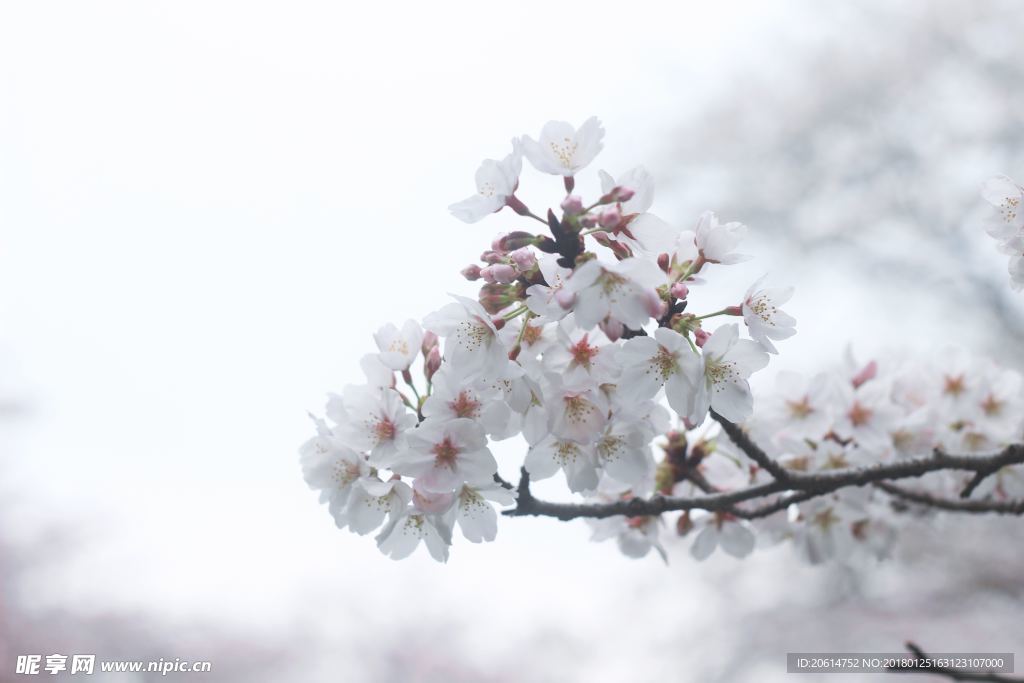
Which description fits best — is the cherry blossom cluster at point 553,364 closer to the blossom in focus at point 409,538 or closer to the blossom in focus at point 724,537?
the blossom in focus at point 409,538

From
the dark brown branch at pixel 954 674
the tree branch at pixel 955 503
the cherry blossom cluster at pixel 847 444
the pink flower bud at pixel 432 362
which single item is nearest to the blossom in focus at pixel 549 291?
the pink flower bud at pixel 432 362

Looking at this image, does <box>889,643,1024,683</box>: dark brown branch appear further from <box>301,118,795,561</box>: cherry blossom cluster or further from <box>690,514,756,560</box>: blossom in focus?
<box>301,118,795,561</box>: cherry blossom cluster

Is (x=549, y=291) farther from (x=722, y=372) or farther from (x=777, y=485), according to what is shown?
(x=777, y=485)

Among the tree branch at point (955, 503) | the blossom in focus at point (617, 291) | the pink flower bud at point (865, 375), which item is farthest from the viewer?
the pink flower bud at point (865, 375)

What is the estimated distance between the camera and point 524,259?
34.0 inches

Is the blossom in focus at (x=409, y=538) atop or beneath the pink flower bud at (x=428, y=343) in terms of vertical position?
beneath

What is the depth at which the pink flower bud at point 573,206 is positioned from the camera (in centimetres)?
85

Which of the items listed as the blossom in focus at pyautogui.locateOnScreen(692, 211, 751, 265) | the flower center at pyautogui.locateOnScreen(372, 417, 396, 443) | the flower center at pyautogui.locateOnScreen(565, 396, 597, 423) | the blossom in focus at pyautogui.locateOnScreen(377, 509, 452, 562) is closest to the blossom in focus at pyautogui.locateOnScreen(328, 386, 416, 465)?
the flower center at pyautogui.locateOnScreen(372, 417, 396, 443)

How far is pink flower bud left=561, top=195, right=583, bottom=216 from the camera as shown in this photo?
85 centimetres

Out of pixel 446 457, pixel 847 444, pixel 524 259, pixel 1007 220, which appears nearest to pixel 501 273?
pixel 524 259

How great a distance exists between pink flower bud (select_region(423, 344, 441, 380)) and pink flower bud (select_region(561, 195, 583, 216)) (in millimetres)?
320

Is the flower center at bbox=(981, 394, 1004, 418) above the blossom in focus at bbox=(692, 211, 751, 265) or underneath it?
above

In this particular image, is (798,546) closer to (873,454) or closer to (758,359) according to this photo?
(873,454)

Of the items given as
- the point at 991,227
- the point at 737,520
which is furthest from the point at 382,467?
the point at 991,227
